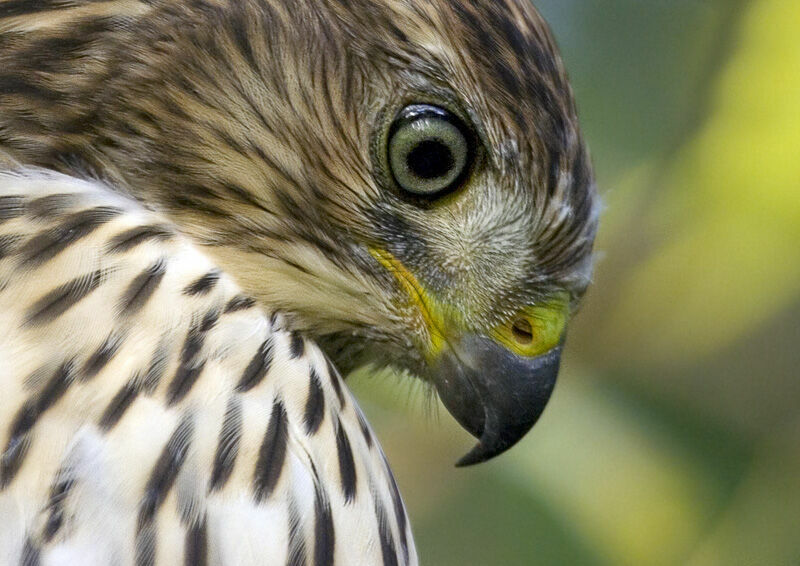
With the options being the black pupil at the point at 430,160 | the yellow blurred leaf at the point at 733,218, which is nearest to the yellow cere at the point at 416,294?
the black pupil at the point at 430,160

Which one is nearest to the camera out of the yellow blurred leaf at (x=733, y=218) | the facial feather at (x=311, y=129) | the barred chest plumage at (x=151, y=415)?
the barred chest plumage at (x=151, y=415)

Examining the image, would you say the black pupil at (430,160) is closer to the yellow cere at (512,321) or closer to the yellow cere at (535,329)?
the yellow cere at (512,321)

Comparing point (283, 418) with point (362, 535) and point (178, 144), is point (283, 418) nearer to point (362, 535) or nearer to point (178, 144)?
point (362, 535)

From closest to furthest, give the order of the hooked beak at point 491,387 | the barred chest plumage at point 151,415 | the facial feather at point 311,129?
the barred chest plumage at point 151,415, the facial feather at point 311,129, the hooked beak at point 491,387

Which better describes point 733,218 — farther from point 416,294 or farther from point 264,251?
point 264,251

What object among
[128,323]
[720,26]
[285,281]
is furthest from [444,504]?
[128,323]

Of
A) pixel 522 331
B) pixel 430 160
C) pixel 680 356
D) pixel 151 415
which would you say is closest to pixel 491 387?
A: pixel 522 331

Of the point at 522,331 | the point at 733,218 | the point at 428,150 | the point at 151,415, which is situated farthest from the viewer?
the point at 733,218
